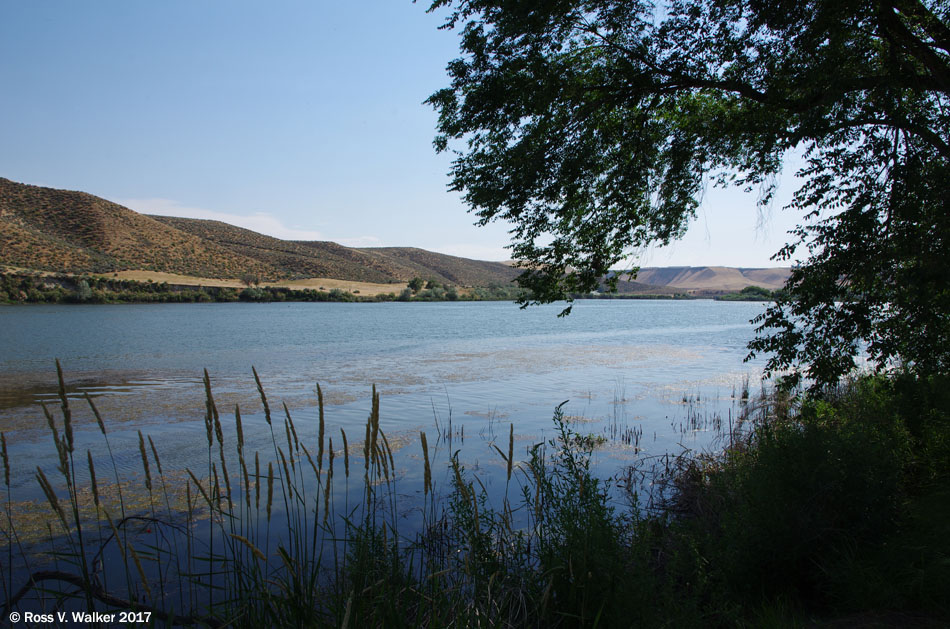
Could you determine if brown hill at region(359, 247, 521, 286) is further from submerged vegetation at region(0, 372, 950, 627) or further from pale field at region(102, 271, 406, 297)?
submerged vegetation at region(0, 372, 950, 627)

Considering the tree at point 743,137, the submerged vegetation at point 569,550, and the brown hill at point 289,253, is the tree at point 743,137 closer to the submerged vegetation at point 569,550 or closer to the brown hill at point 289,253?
the submerged vegetation at point 569,550

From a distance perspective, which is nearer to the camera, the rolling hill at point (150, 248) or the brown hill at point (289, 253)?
the rolling hill at point (150, 248)

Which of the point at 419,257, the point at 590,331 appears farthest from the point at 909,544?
the point at 419,257

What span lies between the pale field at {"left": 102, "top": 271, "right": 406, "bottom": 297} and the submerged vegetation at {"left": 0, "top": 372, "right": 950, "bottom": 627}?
65668mm

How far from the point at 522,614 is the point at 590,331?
35.4 meters

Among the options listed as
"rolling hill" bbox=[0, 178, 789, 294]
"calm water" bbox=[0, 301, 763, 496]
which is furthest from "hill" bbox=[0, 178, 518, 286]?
"calm water" bbox=[0, 301, 763, 496]

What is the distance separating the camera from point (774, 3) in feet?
22.4

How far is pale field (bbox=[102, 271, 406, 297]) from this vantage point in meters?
63.2

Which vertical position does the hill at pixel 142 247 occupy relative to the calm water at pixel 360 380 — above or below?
above

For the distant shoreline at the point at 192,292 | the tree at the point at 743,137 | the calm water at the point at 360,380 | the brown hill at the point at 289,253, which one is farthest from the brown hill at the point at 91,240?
the tree at the point at 743,137

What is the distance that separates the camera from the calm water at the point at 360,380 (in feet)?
34.1

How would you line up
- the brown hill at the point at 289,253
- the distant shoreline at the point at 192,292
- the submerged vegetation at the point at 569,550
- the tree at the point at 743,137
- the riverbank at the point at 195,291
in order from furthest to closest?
the brown hill at the point at 289,253, the riverbank at the point at 195,291, the distant shoreline at the point at 192,292, the tree at the point at 743,137, the submerged vegetation at the point at 569,550

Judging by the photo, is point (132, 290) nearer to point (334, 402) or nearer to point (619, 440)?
point (334, 402)

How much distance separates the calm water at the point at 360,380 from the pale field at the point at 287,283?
3259 cm
